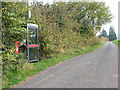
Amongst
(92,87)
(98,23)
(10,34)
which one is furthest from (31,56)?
(98,23)


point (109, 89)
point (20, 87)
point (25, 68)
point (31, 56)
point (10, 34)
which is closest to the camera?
point (109, 89)

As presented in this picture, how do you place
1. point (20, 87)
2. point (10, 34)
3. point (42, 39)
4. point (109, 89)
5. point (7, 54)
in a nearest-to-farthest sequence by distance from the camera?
1. point (109, 89)
2. point (20, 87)
3. point (7, 54)
4. point (10, 34)
5. point (42, 39)

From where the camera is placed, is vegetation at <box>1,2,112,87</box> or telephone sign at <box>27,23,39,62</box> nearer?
vegetation at <box>1,2,112,87</box>

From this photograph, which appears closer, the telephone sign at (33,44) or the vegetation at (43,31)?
the vegetation at (43,31)

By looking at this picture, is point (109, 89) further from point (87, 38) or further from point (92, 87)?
point (87, 38)

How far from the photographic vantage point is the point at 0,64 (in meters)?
4.41

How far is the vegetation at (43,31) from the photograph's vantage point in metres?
4.84

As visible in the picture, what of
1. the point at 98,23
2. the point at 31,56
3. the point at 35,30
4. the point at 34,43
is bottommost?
the point at 31,56

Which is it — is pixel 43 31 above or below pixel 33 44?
above

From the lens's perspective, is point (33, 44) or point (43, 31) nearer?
point (33, 44)

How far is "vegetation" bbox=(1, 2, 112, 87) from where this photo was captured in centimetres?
484

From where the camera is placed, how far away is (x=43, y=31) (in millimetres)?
8547

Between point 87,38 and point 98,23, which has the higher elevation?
point 98,23

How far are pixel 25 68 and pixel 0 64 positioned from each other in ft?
5.50
